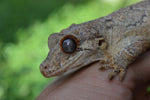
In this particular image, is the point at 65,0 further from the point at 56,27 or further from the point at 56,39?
the point at 56,39

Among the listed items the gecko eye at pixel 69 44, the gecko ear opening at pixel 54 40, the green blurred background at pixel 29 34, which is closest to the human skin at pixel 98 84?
the gecko eye at pixel 69 44

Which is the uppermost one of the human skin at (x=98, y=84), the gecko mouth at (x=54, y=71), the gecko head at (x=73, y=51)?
the gecko head at (x=73, y=51)

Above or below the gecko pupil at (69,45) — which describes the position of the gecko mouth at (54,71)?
below

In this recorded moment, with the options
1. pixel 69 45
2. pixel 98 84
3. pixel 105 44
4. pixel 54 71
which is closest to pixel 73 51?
pixel 69 45

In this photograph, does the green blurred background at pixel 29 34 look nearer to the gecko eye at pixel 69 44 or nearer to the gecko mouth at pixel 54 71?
the gecko mouth at pixel 54 71

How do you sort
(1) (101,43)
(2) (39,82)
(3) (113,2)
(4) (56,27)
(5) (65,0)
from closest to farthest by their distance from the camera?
(1) (101,43), (2) (39,82), (4) (56,27), (3) (113,2), (5) (65,0)

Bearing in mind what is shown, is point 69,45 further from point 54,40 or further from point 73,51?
point 54,40

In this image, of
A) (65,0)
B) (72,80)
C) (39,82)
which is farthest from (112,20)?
(65,0)
